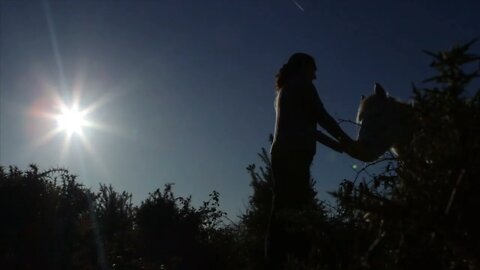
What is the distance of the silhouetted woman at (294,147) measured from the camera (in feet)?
14.0

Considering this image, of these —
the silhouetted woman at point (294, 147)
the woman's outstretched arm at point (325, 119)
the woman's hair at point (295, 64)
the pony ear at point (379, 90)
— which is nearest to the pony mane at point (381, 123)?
the pony ear at point (379, 90)

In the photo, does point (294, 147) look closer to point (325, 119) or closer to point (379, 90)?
point (325, 119)

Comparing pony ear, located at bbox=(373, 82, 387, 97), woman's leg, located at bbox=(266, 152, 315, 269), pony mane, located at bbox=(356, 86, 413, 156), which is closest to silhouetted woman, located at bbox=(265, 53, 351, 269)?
woman's leg, located at bbox=(266, 152, 315, 269)

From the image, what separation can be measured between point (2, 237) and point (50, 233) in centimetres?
74

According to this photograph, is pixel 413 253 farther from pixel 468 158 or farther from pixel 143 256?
pixel 143 256

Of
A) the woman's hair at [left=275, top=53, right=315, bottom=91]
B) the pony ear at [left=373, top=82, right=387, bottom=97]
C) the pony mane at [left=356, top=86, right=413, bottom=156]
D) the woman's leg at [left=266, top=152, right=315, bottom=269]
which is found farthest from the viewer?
the woman's hair at [left=275, top=53, right=315, bottom=91]

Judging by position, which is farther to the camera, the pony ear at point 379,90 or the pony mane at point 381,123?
the pony ear at point 379,90

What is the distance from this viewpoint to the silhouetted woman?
14.0 ft

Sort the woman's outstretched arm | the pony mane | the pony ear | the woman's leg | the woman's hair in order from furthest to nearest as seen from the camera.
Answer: the woman's hair < the woman's outstretched arm < the woman's leg < the pony ear < the pony mane

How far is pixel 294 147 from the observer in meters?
4.62

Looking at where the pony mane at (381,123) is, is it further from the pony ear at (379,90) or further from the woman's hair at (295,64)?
the woman's hair at (295,64)

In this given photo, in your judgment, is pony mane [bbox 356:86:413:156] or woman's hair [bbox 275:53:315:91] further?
woman's hair [bbox 275:53:315:91]

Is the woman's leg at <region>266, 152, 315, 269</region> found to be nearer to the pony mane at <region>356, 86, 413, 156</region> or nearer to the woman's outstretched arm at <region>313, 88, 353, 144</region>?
the woman's outstretched arm at <region>313, 88, 353, 144</region>

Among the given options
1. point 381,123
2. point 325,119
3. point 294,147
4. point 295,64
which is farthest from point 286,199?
point 381,123
